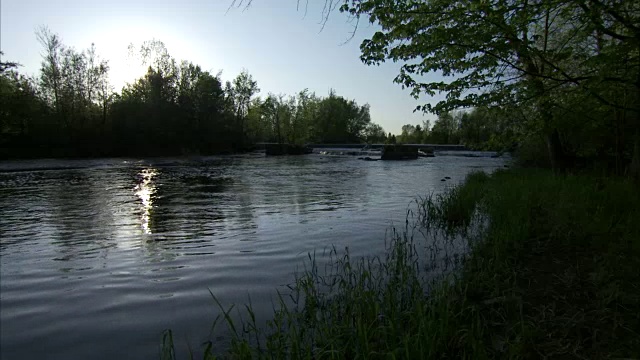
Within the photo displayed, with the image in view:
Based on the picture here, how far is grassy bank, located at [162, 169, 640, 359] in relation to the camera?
3.93 m

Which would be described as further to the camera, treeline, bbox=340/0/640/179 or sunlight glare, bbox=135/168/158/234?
sunlight glare, bbox=135/168/158/234

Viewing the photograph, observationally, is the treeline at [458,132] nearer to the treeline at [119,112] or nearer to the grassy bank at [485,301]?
the grassy bank at [485,301]

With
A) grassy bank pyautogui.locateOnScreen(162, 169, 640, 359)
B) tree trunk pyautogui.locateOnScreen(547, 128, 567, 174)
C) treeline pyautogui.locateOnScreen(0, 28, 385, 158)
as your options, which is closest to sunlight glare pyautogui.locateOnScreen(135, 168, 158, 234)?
grassy bank pyautogui.locateOnScreen(162, 169, 640, 359)

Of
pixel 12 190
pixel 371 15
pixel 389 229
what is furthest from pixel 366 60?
pixel 12 190

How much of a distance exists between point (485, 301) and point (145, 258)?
6.79m

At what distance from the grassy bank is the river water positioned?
0.81m

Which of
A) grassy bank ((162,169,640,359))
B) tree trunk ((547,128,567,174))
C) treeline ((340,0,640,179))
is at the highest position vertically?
treeline ((340,0,640,179))

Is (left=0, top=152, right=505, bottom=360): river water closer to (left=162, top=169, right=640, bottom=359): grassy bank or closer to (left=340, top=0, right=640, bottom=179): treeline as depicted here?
(left=162, top=169, right=640, bottom=359): grassy bank

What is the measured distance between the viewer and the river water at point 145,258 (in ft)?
16.6

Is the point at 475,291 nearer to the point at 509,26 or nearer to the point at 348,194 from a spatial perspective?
the point at 509,26

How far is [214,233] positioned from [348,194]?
10404 mm

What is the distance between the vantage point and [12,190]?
2102 centimetres

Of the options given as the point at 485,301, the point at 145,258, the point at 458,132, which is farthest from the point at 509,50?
the point at 458,132

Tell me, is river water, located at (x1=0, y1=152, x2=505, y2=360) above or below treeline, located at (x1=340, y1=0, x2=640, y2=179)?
below
